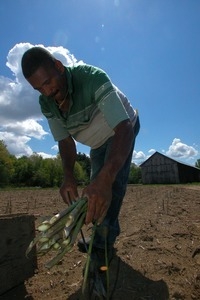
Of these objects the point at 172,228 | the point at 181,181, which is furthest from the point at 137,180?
the point at 172,228

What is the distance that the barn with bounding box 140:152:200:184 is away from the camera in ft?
179

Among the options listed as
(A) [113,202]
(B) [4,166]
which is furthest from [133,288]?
(B) [4,166]

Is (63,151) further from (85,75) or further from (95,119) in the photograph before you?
(85,75)

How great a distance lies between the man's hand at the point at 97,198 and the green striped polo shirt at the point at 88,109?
0.51 m

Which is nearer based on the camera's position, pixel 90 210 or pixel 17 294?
pixel 90 210

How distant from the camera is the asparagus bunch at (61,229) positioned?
6.52ft

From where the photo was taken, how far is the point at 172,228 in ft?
16.5

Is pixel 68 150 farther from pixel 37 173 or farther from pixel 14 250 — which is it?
pixel 37 173

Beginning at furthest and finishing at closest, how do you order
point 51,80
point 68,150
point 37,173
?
point 37,173
point 68,150
point 51,80

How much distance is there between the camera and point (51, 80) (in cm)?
246

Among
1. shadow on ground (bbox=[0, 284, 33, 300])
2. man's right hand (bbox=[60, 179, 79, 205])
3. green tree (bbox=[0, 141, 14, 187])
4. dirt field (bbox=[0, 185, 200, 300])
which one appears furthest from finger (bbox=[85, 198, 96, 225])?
green tree (bbox=[0, 141, 14, 187])

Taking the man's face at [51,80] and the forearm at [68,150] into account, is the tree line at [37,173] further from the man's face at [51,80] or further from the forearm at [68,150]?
the man's face at [51,80]

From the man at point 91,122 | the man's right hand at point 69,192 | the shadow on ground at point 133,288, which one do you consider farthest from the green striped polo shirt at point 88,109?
the shadow on ground at point 133,288

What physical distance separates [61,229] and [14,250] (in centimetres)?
87
